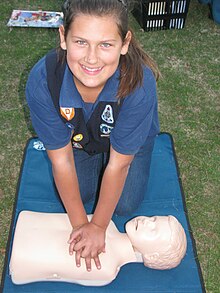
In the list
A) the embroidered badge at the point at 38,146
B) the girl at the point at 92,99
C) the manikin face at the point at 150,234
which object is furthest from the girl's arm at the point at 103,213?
the embroidered badge at the point at 38,146

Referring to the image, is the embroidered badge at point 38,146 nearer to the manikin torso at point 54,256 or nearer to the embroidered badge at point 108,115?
the manikin torso at point 54,256

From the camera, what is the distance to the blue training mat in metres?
2.00

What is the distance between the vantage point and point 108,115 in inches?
73.6

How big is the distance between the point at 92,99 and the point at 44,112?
0.67 ft

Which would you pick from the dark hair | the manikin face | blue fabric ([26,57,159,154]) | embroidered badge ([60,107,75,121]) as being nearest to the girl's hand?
the manikin face

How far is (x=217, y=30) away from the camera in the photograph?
153 inches

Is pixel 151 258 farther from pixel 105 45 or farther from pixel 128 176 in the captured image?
pixel 105 45

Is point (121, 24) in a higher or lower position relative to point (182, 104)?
higher

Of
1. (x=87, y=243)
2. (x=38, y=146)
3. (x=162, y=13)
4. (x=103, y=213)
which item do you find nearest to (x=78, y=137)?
(x=103, y=213)

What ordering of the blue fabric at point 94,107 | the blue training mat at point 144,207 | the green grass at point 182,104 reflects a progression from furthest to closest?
the green grass at point 182,104
the blue training mat at point 144,207
the blue fabric at point 94,107

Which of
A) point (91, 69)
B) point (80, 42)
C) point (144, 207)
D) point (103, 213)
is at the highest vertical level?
point (80, 42)

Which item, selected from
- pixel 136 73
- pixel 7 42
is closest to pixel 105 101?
pixel 136 73

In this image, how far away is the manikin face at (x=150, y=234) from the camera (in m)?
1.91

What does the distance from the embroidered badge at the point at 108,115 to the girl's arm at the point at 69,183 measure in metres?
0.21
